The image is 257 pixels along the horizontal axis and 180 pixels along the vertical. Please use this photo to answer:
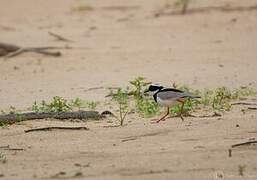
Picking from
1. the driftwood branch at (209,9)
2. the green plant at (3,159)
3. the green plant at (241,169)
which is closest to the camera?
the green plant at (241,169)

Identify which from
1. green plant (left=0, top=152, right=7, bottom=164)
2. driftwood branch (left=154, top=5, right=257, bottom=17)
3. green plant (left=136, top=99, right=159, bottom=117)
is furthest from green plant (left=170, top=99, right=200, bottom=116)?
driftwood branch (left=154, top=5, right=257, bottom=17)

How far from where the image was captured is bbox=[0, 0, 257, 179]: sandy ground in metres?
6.12

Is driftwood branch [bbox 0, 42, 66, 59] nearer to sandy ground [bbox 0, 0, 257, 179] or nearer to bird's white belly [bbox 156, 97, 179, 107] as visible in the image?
sandy ground [bbox 0, 0, 257, 179]

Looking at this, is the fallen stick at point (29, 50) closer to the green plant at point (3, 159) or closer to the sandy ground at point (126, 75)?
the sandy ground at point (126, 75)

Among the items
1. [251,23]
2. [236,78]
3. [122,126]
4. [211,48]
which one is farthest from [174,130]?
[251,23]

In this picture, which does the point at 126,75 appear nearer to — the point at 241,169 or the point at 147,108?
the point at 147,108

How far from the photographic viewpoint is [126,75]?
11.1 meters

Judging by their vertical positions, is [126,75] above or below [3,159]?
above

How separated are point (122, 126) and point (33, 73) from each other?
4.63 m

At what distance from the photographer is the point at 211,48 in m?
13.1

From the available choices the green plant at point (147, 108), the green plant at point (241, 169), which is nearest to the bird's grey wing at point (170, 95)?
the green plant at point (147, 108)

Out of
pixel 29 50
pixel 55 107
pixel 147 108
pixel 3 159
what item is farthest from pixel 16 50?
pixel 3 159

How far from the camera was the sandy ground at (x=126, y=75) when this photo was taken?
6.12 metres

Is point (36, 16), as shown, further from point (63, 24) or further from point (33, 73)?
point (33, 73)
